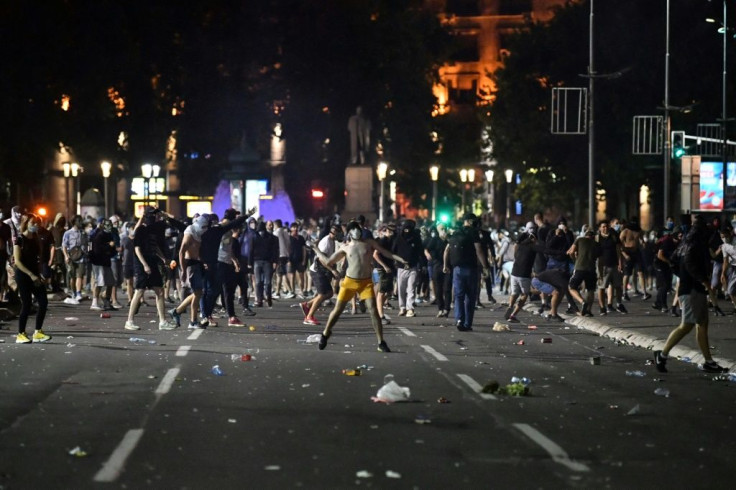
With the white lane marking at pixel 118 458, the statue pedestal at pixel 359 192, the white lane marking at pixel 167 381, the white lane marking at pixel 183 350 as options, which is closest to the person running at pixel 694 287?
the white lane marking at pixel 167 381

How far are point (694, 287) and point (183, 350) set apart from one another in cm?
650

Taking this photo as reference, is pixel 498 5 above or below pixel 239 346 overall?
above

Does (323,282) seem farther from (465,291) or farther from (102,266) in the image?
(102,266)

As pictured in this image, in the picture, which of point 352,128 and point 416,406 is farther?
point 352,128

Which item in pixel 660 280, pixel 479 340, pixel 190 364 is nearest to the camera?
pixel 190 364

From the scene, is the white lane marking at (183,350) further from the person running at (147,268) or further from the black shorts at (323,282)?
the black shorts at (323,282)

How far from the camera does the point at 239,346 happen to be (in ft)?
62.9

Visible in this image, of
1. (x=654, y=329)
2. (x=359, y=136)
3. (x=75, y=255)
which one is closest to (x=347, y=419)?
(x=654, y=329)

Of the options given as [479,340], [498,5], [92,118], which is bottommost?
[479,340]

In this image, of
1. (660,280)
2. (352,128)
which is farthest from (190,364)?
(352,128)

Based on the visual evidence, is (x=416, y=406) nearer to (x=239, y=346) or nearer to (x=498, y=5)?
(x=239, y=346)

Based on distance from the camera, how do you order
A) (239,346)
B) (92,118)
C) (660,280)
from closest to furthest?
(239,346), (660,280), (92,118)

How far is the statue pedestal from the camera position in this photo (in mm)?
54625

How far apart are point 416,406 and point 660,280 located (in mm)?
17069
